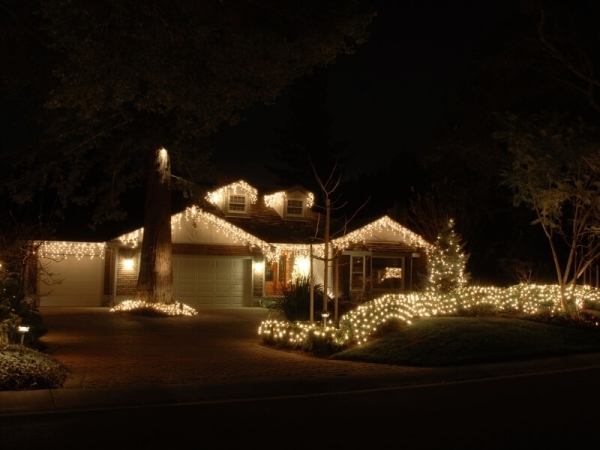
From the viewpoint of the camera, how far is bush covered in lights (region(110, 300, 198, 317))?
84.1ft

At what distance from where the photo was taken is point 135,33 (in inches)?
582

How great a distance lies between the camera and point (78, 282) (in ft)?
98.6

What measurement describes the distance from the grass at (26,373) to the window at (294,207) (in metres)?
22.6

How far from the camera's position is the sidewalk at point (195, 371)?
11203 mm

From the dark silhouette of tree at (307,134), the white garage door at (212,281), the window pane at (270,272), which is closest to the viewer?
the white garage door at (212,281)

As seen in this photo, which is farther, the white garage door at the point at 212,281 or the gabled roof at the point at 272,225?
the gabled roof at the point at 272,225

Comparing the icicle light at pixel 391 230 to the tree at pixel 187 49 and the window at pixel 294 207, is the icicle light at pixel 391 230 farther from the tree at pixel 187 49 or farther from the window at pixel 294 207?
the tree at pixel 187 49

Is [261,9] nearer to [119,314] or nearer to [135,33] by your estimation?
[135,33]

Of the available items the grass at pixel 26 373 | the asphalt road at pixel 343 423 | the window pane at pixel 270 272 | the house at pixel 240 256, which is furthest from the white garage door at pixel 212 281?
the asphalt road at pixel 343 423

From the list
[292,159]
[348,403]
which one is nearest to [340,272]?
[348,403]

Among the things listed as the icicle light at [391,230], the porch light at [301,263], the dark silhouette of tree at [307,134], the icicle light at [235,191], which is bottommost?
the porch light at [301,263]

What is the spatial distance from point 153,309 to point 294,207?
10651mm

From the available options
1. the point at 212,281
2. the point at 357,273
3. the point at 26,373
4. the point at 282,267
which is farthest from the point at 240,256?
the point at 26,373

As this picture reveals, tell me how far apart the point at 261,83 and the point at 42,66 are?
5.93 m
